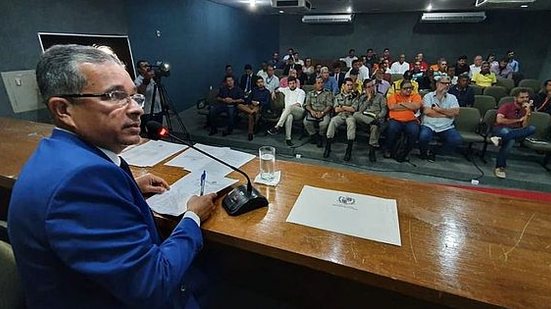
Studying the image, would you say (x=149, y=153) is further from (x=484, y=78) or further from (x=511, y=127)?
(x=484, y=78)

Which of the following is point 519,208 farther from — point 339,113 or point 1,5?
point 1,5

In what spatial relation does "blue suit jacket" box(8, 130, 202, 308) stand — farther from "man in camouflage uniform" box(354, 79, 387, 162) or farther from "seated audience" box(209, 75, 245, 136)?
"seated audience" box(209, 75, 245, 136)

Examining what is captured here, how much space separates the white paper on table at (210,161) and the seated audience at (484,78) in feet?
19.9

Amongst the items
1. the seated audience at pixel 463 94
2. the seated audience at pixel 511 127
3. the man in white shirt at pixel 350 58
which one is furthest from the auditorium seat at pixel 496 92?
the man in white shirt at pixel 350 58

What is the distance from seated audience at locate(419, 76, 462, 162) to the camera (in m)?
3.53

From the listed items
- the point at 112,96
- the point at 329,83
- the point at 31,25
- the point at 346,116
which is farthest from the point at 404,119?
the point at 31,25

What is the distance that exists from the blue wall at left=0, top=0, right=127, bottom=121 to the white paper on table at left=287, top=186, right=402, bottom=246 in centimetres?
355

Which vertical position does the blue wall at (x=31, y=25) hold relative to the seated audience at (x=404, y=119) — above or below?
above

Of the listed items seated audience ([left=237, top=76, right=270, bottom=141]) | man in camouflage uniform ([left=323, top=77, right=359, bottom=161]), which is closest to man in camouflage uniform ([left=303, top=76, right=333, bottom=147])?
man in camouflage uniform ([left=323, top=77, right=359, bottom=161])

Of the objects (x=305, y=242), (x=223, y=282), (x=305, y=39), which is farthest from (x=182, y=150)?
(x=305, y=39)

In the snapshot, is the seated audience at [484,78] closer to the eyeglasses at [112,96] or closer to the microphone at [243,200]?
the microphone at [243,200]

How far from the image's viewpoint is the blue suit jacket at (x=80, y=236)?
562 millimetres

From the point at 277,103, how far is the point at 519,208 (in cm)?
393

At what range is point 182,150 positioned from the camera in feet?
4.80
